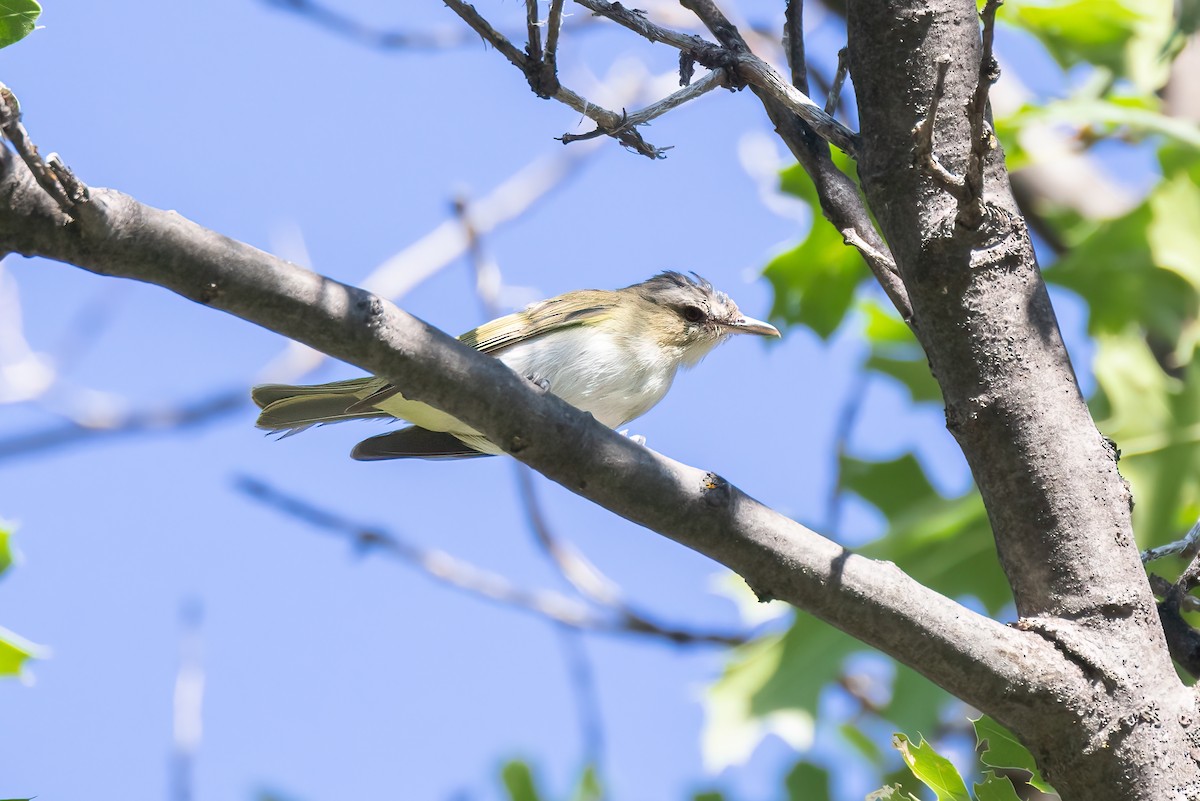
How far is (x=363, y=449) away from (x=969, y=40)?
266 cm

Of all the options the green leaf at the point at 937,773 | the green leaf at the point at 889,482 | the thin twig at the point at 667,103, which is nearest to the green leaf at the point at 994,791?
the green leaf at the point at 937,773

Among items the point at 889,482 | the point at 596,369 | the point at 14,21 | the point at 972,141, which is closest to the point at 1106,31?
the point at 889,482

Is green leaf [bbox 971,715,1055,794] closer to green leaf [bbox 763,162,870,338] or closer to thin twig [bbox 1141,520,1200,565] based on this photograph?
thin twig [bbox 1141,520,1200,565]

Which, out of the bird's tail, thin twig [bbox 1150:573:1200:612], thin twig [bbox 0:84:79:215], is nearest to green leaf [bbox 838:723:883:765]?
the bird's tail

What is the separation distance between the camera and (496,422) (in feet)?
6.32

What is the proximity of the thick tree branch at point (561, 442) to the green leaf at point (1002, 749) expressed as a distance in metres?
0.22

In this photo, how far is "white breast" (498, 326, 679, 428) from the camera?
4340 millimetres

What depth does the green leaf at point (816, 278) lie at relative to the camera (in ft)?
15.0

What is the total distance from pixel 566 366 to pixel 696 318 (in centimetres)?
95

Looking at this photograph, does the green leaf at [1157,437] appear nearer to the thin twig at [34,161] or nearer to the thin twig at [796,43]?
the thin twig at [796,43]

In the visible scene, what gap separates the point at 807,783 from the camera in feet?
15.3

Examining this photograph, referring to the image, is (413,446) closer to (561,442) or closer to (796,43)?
(796,43)

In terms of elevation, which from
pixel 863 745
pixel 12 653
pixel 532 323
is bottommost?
pixel 12 653

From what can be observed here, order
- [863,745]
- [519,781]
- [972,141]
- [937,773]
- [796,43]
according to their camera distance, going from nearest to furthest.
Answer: [972,141], [937,773], [796,43], [519,781], [863,745]
